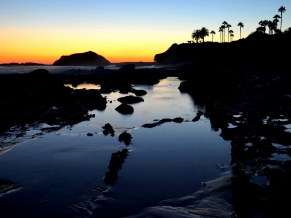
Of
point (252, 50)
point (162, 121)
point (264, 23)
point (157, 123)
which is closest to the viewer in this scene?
point (157, 123)

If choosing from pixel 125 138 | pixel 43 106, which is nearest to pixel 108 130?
pixel 125 138

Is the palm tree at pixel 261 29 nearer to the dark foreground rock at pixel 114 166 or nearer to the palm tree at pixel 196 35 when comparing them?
the palm tree at pixel 196 35

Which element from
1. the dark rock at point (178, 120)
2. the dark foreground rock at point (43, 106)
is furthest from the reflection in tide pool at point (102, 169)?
the dark foreground rock at point (43, 106)

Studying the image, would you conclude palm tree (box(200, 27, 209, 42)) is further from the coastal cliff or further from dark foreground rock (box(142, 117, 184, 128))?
dark foreground rock (box(142, 117, 184, 128))

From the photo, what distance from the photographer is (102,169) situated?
41.9ft

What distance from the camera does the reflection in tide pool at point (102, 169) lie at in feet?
Answer: 31.0

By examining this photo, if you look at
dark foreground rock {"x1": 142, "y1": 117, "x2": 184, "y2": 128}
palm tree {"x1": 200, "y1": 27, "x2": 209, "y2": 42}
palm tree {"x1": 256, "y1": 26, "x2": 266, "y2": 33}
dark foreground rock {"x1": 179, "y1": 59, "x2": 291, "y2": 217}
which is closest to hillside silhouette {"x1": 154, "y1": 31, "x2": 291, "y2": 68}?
palm tree {"x1": 200, "y1": 27, "x2": 209, "y2": 42}

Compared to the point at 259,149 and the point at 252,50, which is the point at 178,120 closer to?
the point at 259,149

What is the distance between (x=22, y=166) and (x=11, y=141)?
4932 millimetres

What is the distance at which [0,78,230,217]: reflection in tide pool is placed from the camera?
31.0 feet

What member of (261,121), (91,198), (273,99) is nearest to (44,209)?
(91,198)

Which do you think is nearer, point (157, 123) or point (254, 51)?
point (157, 123)

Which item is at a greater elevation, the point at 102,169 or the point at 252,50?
the point at 252,50

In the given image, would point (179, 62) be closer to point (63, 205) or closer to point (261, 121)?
point (261, 121)
